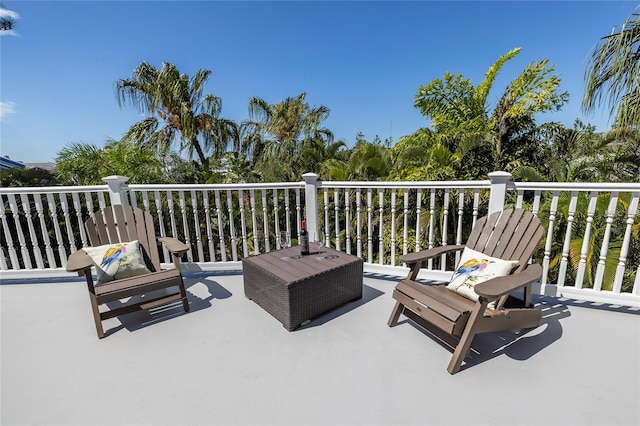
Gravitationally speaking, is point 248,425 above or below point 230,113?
below

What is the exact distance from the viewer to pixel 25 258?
3.34 metres

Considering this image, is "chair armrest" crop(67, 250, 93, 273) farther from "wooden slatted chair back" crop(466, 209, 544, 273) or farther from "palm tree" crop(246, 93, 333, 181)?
"palm tree" crop(246, 93, 333, 181)

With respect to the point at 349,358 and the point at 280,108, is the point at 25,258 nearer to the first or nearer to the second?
the point at 349,358

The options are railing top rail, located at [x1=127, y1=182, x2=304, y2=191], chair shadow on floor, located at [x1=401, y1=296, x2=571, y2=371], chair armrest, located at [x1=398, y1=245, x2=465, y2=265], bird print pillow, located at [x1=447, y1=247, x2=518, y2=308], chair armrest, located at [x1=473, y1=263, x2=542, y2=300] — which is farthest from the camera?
railing top rail, located at [x1=127, y1=182, x2=304, y2=191]

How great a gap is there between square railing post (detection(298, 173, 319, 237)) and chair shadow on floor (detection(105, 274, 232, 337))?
120 centimetres

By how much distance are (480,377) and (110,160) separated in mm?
9460

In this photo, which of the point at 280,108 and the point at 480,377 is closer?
the point at 480,377

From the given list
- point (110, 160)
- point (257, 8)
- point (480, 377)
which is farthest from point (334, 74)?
point (480, 377)

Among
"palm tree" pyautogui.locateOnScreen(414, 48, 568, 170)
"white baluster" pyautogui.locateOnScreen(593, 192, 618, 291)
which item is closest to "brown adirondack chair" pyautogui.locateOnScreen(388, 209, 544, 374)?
"white baluster" pyautogui.locateOnScreen(593, 192, 618, 291)

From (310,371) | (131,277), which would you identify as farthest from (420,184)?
(131,277)

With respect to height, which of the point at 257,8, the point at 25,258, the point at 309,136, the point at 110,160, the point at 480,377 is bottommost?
the point at 480,377

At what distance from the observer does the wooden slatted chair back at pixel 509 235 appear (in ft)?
6.91

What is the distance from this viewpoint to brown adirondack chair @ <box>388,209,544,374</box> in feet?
5.74

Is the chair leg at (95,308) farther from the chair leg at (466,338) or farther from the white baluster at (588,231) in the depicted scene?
the white baluster at (588,231)
